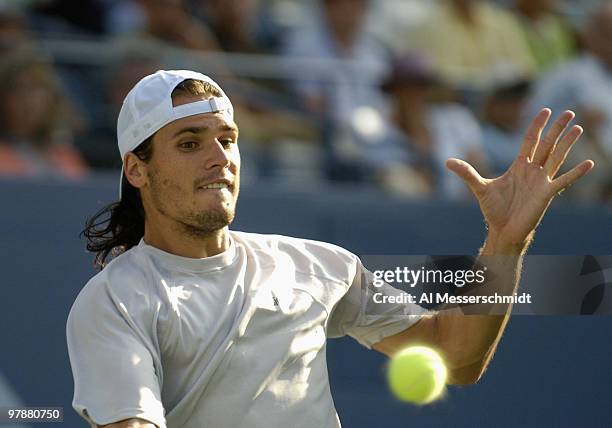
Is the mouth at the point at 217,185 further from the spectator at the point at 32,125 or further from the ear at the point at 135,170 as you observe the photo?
the spectator at the point at 32,125

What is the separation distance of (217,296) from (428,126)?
344 cm

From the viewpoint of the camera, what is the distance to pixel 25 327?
4707 millimetres

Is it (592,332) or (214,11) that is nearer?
(592,332)

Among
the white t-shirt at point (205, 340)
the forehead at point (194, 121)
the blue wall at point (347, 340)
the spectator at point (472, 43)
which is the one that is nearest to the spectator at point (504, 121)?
the spectator at point (472, 43)

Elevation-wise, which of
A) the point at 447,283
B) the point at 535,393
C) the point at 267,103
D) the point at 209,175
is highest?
the point at 267,103

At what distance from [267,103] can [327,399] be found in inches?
122

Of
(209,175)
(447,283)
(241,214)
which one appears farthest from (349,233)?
(209,175)

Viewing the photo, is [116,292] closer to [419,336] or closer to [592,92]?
[419,336]

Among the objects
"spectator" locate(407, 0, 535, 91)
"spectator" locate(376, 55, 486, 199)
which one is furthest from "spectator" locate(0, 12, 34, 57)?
"spectator" locate(407, 0, 535, 91)

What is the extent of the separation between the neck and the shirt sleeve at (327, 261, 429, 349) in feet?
1.21

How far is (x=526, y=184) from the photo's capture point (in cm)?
286

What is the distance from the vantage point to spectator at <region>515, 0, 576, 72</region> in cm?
691

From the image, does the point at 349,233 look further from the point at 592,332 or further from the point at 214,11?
the point at 214,11

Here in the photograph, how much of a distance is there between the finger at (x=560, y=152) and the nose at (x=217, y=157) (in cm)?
80
